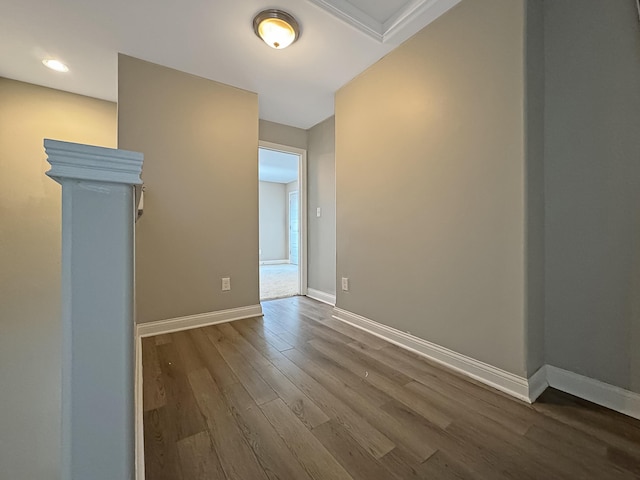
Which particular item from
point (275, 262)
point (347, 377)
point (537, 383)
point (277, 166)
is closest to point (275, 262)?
point (275, 262)

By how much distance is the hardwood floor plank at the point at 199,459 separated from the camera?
92 cm

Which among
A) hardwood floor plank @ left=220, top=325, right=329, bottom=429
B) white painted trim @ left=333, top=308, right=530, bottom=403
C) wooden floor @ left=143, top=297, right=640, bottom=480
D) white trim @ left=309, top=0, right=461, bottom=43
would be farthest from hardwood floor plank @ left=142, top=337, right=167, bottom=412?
white trim @ left=309, top=0, right=461, bottom=43

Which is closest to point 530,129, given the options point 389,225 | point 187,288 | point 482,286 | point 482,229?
point 482,229

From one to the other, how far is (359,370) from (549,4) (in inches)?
96.3

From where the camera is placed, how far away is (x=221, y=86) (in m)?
2.48

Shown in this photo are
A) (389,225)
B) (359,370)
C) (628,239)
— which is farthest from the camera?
(389,225)

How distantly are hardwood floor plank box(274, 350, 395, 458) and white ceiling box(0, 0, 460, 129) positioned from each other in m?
2.35

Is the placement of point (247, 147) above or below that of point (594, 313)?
above

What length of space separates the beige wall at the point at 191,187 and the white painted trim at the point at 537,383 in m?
2.27

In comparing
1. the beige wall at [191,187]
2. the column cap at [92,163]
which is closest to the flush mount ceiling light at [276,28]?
the beige wall at [191,187]

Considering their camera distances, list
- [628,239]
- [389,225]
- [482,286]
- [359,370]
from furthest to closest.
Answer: [389,225], [359,370], [482,286], [628,239]

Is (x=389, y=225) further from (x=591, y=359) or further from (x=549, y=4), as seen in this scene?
(x=549, y=4)

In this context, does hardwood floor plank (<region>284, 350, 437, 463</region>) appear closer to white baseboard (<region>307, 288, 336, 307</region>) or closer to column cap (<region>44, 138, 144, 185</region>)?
column cap (<region>44, 138, 144, 185</region>)

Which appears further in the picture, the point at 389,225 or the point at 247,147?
the point at 247,147
